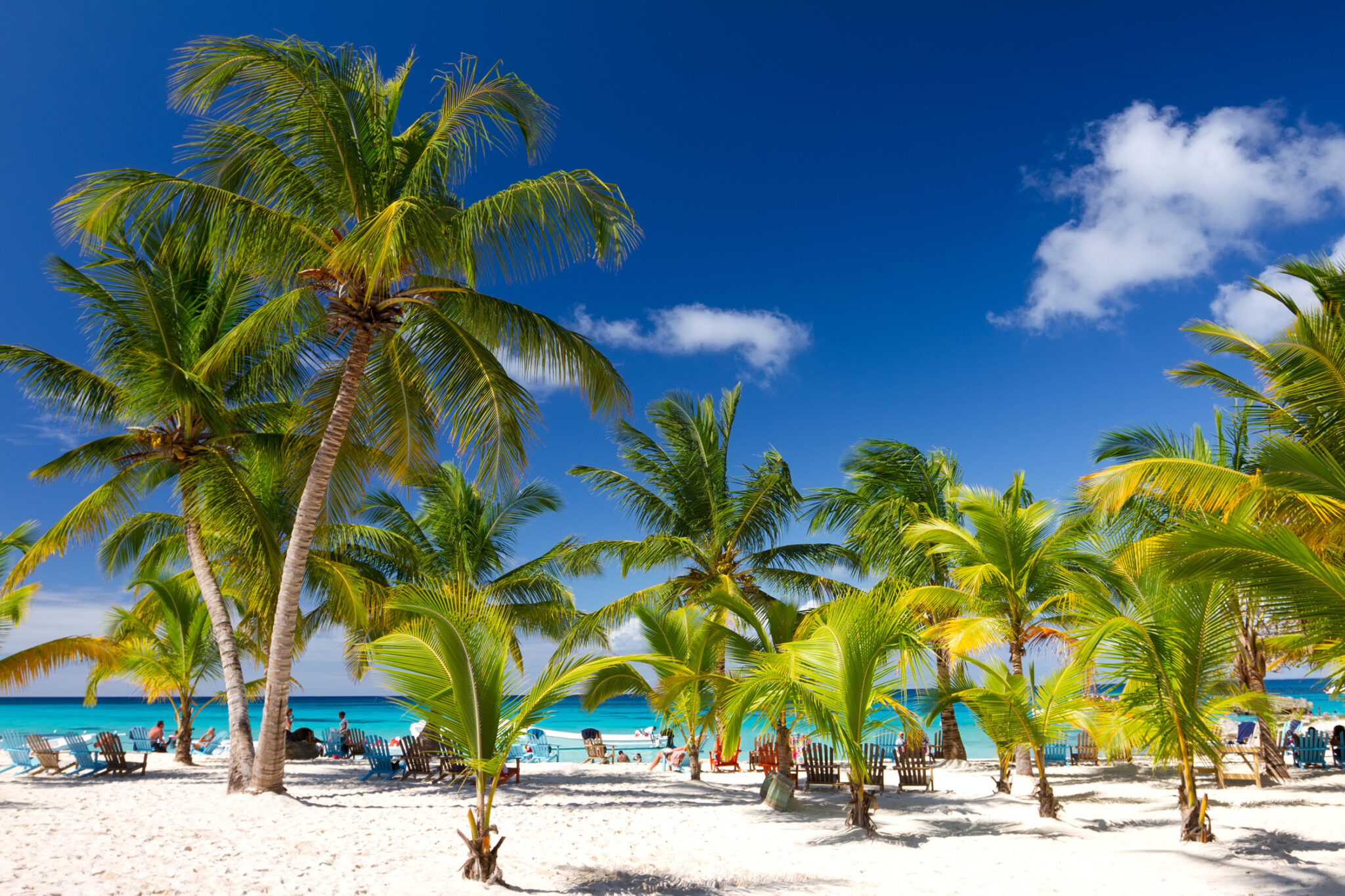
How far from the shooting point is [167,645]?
667 inches

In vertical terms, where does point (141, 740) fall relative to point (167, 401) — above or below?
below

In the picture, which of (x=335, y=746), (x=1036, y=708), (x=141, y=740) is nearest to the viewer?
(x=1036, y=708)

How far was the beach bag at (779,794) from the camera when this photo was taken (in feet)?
34.9

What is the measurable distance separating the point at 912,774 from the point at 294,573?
10.0m

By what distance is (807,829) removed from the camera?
Answer: 29.4ft

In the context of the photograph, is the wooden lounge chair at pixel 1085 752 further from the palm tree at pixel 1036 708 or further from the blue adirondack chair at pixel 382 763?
the blue adirondack chair at pixel 382 763

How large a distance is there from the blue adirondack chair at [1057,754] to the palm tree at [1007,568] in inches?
234

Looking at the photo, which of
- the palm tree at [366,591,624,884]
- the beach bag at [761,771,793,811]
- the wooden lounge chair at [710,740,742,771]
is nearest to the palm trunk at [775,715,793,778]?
the beach bag at [761,771,793,811]

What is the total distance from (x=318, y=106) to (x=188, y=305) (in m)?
4.77

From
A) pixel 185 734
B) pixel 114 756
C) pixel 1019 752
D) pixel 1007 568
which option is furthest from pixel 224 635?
pixel 1019 752

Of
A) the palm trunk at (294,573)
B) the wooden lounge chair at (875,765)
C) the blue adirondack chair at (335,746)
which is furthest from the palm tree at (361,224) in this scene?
the blue adirondack chair at (335,746)

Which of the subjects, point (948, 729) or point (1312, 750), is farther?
point (948, 729)

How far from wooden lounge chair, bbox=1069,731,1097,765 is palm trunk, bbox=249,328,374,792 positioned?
15863 millimetres

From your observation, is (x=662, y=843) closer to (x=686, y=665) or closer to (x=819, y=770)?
(x=686, y=665)
